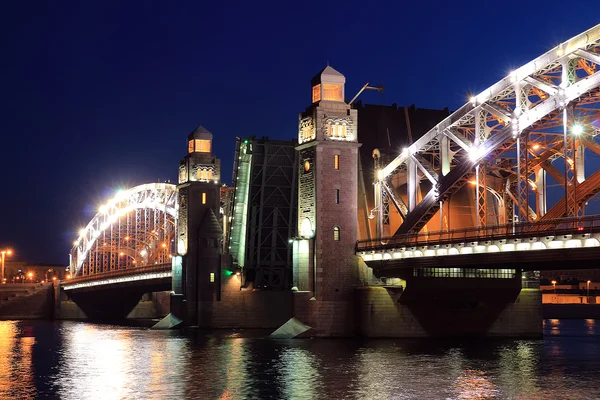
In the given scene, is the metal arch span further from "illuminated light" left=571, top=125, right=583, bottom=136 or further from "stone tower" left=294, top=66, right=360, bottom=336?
"illuminated light" left=571, top=125, right=583, bottom=136

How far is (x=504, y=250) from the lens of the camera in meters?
64.2

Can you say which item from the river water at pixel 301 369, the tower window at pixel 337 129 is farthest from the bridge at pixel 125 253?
the river water at pixel 301 369

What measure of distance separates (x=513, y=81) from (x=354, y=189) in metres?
17.7

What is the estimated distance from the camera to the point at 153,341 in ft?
270

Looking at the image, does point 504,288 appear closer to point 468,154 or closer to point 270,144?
point 468,154

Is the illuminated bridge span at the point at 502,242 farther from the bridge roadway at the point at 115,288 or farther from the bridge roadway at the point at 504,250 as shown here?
the bridge roadway at the point at 115,288

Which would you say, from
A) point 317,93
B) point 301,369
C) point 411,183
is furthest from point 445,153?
point 301,369

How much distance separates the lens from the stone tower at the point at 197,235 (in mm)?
106750

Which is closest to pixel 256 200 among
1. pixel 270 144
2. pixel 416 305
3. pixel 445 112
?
pixel 270 144

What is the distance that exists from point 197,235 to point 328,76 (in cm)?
3400

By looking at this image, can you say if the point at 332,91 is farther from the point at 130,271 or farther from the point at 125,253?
the point at 125,253

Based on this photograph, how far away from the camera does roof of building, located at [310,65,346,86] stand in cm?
8211

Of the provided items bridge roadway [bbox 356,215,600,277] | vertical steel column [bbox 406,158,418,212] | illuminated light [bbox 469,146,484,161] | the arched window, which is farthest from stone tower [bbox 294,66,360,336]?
illuminated light [bbox 469,146,484,161]

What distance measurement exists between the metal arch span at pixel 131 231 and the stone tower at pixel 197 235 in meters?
A: 21.6
